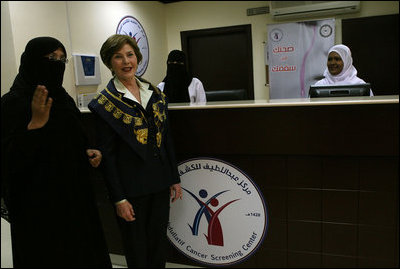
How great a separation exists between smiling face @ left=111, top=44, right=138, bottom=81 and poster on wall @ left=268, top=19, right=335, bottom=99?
155cm

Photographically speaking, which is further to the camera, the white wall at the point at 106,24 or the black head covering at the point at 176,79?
the white wall at the point at 106,24

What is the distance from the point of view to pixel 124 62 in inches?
61.7

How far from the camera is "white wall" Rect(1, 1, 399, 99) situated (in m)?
2.59

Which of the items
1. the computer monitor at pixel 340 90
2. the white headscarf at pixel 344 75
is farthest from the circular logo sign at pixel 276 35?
the computer monitor at pixel 340 90

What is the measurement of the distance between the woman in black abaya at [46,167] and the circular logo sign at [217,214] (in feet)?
2.06

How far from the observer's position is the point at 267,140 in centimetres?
181

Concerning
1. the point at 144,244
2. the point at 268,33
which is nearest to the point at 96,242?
the point at 144,244

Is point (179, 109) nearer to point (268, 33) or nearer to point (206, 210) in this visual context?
point (206, 210)

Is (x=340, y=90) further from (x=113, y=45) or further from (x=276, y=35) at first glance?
(x=276, y=35)

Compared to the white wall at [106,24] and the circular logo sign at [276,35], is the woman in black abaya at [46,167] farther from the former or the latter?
the circular logo sign at [276,35]

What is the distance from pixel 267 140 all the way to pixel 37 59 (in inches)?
45.2

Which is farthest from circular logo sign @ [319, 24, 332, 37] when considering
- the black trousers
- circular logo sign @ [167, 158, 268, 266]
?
the black trousers

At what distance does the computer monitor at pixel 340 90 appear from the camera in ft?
6.22

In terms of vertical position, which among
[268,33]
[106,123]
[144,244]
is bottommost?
[144,244]
